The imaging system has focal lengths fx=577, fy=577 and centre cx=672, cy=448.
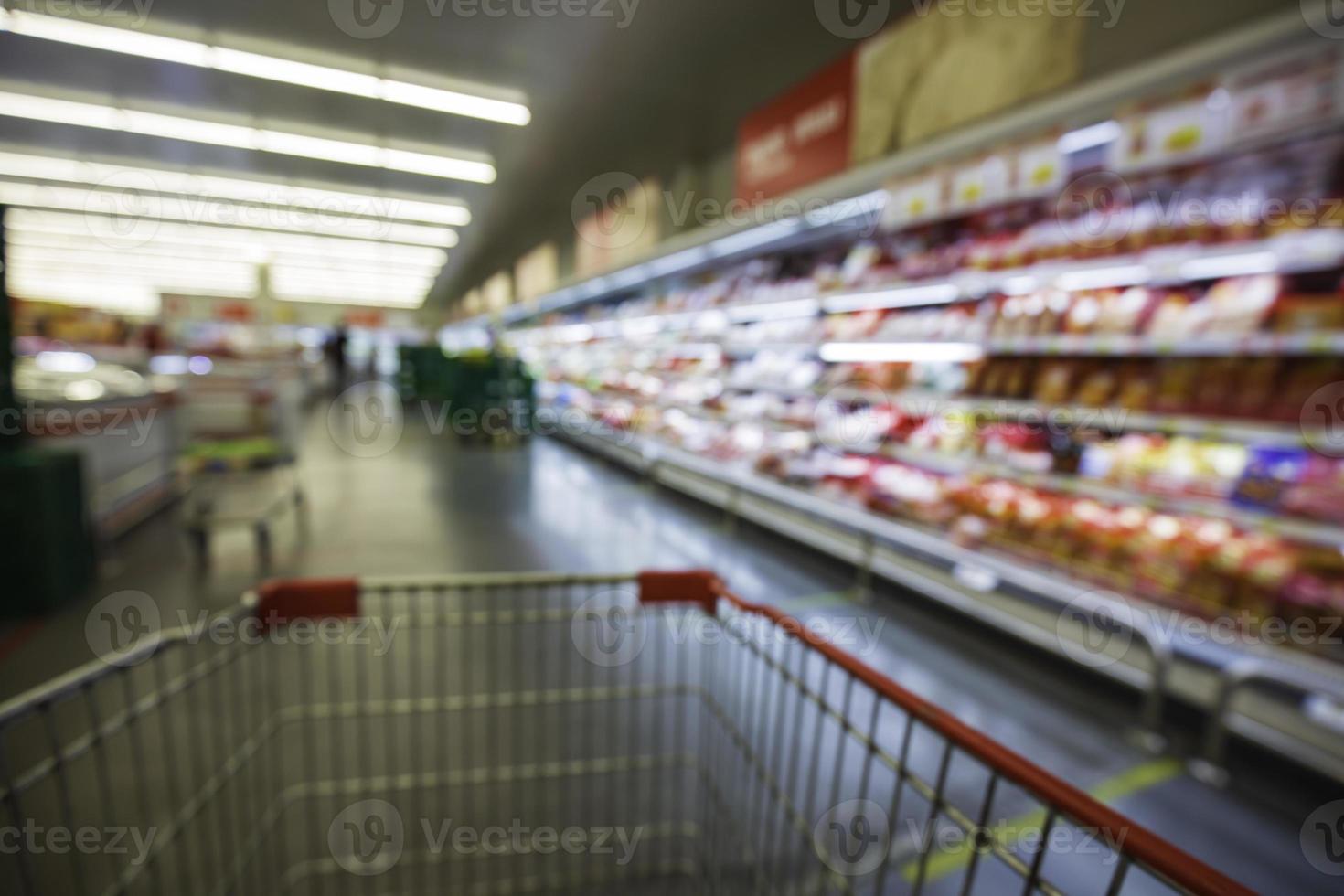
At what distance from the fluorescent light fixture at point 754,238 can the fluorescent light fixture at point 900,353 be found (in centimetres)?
90

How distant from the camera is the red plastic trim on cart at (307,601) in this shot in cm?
125

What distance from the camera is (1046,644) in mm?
2676

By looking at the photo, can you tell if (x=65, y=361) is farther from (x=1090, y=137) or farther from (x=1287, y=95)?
(x=1287, y=95)

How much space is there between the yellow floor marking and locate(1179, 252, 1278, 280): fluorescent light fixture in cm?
185

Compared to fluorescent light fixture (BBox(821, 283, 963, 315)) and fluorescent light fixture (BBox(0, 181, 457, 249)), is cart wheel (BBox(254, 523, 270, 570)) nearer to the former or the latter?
fluorescent light fixture (BBox(821, 283, 963, 315))

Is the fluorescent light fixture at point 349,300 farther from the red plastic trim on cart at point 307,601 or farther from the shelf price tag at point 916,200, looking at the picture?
the red plastic trim on cart at point 307,601

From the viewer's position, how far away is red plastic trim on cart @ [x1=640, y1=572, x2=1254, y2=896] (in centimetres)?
57

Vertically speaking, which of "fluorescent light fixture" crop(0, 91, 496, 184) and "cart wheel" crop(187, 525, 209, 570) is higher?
"fluorescent light fixture" crop(0, 91, 496, 184)

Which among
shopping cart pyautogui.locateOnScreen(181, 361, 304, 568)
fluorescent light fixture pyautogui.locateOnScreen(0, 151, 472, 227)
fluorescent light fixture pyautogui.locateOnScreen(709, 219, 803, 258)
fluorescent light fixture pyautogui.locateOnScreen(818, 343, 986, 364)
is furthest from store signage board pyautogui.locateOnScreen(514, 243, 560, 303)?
fluorescent light fixture pyautogui.locateOnScreen(818, 343, 986, 364)

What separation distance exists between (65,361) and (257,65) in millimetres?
3871

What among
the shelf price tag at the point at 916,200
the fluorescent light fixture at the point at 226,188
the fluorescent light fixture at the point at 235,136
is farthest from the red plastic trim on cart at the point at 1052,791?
the fluorescent light fixture at the point at 226,188

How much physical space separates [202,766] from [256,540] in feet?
8.76

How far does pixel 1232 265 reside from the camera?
2.26 m

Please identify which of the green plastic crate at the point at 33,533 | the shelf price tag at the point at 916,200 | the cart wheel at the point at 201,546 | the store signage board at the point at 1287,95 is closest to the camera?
the store signage board at the point at 1287,95
